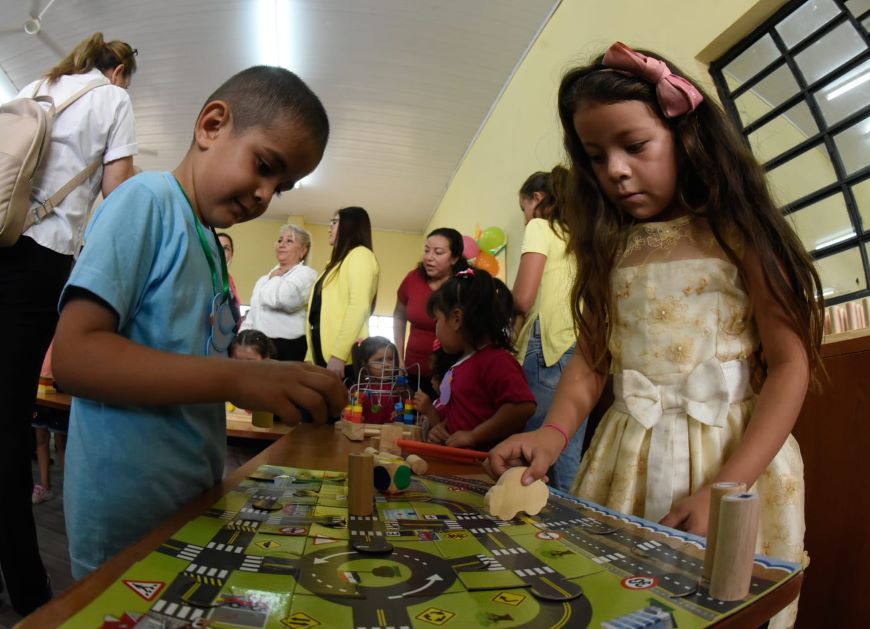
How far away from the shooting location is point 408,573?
0.42 metres

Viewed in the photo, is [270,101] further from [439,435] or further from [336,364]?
[336,364]

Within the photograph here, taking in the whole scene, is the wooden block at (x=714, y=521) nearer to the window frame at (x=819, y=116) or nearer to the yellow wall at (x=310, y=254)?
the window frame at (x=819, y=116)

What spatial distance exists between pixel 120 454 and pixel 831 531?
1.13 m

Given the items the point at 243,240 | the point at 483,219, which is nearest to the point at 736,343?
the point at 483,219

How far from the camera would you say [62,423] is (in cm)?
271

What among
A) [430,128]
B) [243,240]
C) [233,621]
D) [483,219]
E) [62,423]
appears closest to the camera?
[233,621]

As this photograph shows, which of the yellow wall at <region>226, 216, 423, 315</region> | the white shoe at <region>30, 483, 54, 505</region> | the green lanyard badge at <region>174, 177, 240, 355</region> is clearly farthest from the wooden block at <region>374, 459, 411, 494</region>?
the yellow wall at <region>226, 216, 423, 315</region>

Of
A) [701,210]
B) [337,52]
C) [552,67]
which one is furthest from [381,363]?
[337,52]

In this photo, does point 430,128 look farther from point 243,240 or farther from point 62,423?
point 243,240

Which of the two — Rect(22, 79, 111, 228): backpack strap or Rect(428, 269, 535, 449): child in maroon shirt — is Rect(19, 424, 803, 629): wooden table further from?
Rect(22, 79, 111, 228): backpack strap

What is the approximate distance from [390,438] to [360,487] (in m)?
0.84

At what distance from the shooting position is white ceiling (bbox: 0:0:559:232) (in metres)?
3.63

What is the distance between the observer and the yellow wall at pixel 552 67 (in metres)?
1.92

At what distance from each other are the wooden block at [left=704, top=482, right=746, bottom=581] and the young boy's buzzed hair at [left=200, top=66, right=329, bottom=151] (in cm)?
62
